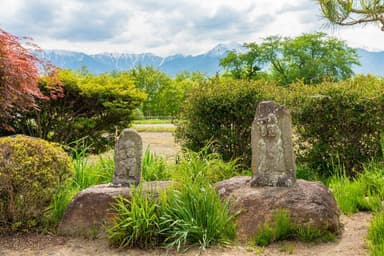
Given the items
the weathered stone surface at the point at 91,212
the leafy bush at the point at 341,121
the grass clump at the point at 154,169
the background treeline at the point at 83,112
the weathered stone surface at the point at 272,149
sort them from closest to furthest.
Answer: the weathered stone surface at the point at 91,212 → the weathered stone surface at the point at 272,149 → the grass clump at the point at 154,169 → the leafy bush at the point at 341,121 → the background treeline at the point at 83,112

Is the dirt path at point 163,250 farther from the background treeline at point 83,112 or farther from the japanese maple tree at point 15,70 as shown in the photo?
the background treeline at point 83,112

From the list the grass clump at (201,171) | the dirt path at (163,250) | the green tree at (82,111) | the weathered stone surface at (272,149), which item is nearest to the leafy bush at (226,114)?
the grass clump at (201,171)

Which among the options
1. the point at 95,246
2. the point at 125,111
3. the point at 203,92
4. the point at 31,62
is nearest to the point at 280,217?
the point at 95,246

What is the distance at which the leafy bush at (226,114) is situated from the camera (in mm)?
8008

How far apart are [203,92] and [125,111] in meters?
2.35

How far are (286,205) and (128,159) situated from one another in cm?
200

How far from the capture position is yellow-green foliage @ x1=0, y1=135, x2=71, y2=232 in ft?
16.9

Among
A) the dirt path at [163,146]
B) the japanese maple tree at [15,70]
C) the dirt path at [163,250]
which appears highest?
the japanese maple tree at [15,70]

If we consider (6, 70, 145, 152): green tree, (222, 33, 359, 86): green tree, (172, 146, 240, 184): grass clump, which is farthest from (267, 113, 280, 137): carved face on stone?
(222, 33, 359, 86): green tree

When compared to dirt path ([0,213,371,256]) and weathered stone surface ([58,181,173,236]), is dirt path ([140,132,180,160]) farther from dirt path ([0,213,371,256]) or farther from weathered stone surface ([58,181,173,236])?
dirt path ([0,213,371,256])

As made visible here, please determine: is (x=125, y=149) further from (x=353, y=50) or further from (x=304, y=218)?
(x=353, y=50)

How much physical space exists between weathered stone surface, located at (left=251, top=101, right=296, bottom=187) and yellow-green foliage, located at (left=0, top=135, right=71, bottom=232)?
239 centimetres

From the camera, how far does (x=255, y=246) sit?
4777 millimetres

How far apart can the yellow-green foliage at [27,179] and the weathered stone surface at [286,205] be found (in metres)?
2.06
